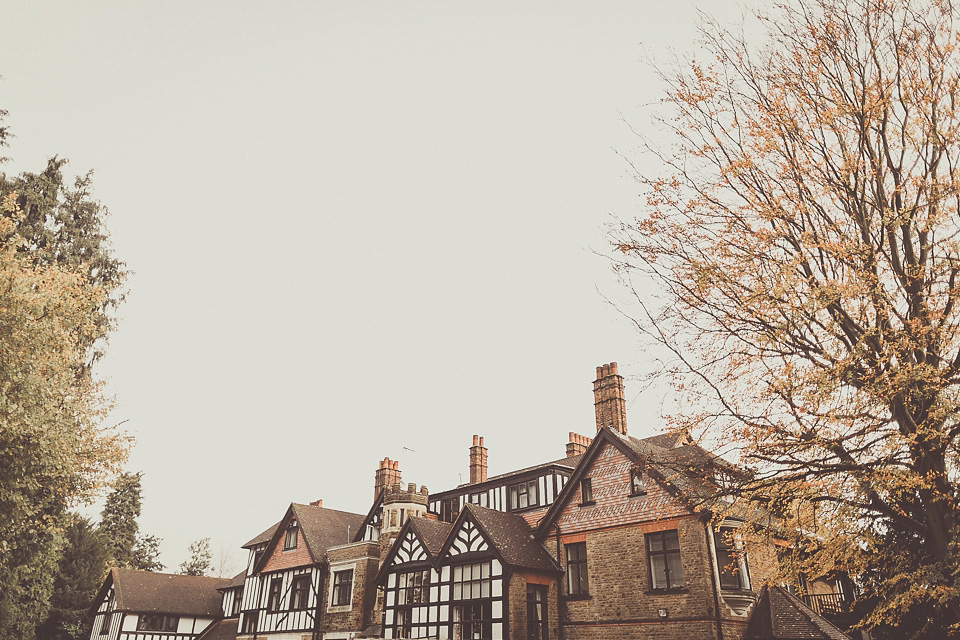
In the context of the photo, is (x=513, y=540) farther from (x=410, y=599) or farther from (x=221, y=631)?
(x=221, y=631)

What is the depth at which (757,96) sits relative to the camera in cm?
1071

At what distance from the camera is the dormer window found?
34072mm

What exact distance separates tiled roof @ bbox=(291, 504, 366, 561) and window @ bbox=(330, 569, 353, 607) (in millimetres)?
1668

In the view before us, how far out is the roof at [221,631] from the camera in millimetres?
38500

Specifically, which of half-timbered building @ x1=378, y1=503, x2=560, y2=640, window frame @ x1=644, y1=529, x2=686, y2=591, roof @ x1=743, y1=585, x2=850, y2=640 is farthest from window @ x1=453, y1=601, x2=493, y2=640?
roof @ x1=743, y1=585, x2=850, y2=640

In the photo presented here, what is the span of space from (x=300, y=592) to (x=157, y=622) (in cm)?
1329

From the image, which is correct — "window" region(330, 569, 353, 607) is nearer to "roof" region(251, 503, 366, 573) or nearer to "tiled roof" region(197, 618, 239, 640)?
"roof" region(251, 503, 366, 573)

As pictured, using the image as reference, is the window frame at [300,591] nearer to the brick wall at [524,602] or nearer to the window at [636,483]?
the brick wall at [524,602]

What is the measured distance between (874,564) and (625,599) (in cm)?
1162

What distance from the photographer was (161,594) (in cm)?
4000

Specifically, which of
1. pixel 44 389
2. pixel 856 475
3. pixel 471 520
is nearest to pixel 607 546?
pixel 471 520

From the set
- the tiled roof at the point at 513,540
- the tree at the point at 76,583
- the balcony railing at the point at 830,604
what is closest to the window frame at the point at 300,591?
the tiled roof at the point at 513,540

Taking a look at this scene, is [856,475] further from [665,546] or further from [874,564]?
[665,546]

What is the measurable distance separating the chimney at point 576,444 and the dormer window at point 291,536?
15357mm
